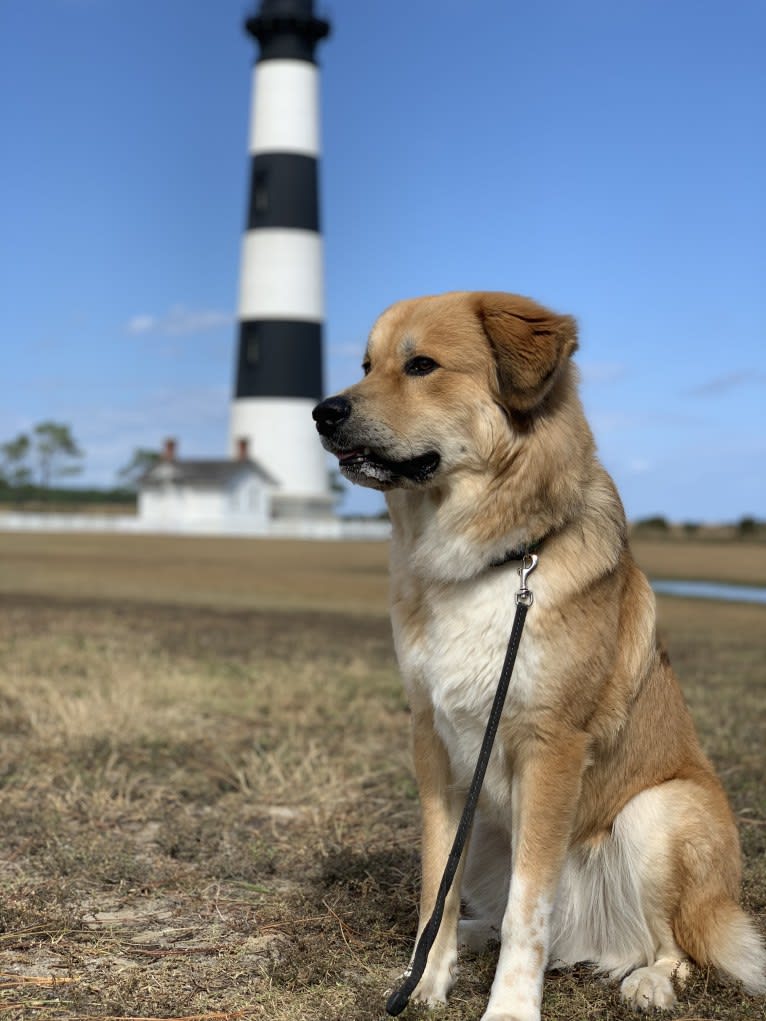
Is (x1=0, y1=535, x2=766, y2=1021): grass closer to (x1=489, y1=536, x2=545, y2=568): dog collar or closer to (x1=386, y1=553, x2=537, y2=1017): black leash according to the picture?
(x1=386, y1=553, x2=537, y2=1017): black leash

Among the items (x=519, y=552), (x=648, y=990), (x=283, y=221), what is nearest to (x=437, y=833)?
(x=648, y=990)

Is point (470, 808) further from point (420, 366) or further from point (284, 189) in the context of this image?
point (284, 189)

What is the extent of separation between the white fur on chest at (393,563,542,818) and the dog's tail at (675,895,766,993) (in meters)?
0.70

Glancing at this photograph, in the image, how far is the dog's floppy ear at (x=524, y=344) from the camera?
348 centimetres

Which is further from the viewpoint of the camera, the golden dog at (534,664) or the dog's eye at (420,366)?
the dog's eye at (420,366)

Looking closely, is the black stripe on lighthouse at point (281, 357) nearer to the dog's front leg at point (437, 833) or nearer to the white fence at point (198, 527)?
the white fence at point (198, 527)

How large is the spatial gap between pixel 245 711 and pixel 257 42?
134 ft

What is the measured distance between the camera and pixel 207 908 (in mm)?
4371

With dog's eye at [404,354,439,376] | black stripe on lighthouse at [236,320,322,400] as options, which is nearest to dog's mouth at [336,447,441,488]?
dog's eye at [404,354,439,376]

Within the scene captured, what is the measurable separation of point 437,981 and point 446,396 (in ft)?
6.03

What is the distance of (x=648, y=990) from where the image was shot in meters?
3.57

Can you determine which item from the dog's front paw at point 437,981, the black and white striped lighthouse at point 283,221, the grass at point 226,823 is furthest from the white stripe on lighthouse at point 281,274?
the dog's front paw at point 437,981

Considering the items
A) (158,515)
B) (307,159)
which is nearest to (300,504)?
(158,515)

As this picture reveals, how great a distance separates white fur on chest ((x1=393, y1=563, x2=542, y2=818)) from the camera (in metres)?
3.41
